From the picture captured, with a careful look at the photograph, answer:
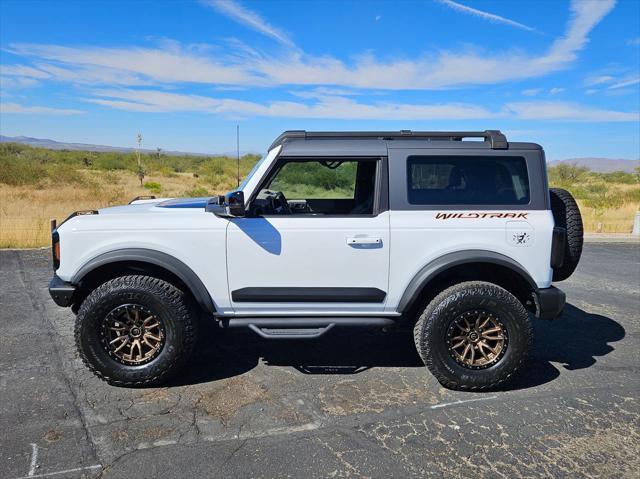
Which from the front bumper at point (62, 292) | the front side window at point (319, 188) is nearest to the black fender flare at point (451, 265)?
the front side window at point (319, 188)

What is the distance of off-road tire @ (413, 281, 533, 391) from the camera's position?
3.63 metres

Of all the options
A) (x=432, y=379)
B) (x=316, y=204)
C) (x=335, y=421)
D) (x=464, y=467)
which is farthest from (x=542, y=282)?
(x=316, y=204)

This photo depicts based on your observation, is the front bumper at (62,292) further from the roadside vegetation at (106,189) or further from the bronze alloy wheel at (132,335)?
the roadside vegetation at (106,189)

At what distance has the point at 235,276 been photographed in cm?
367

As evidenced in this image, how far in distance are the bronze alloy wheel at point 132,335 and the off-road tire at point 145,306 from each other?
3 cm

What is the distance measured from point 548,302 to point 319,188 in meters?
2.25

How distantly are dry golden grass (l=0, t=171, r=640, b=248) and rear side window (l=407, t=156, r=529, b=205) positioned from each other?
910cm

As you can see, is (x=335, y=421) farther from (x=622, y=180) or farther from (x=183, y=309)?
(x=622, y=180)

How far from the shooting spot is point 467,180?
3.79 meters

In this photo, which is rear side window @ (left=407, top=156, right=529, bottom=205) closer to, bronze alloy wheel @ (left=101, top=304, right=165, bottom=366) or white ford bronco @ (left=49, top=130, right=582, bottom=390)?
white ford bronco @ (left=49, top=130, right=582, bottom=390)

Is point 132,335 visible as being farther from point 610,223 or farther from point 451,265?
point 610,223

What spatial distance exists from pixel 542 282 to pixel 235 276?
2.42 meters

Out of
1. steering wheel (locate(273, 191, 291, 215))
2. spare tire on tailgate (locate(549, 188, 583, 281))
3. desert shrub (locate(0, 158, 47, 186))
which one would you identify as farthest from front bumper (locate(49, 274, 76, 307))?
desert shrub (locate(0, 158, 47, 186))

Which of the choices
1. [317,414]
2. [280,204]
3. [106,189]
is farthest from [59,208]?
[317,414]
